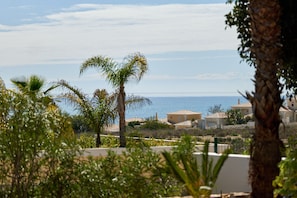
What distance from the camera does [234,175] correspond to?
16.6 metres

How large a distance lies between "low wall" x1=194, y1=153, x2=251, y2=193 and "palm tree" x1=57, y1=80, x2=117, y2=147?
12.7 m

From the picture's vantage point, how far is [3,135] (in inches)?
448

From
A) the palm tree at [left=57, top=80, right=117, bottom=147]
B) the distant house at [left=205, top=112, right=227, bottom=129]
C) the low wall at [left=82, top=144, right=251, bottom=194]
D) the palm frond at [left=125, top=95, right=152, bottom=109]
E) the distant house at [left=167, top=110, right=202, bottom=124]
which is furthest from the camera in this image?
the distant house at [left=167, top=110, right=202, bottom=124]

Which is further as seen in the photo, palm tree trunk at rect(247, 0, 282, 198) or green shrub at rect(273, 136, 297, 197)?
palm tree trunk at rect(247, 0, 282, 198)

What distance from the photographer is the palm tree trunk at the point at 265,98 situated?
11.2m

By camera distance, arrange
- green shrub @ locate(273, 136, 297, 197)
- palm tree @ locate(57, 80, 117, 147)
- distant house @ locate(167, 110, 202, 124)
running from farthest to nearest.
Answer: distant house @ locate(167, 110, 202, 124) < palm tree @ locate(57, 80, 117, 147) < green shrub @ locate(273, 136, 297, 197)

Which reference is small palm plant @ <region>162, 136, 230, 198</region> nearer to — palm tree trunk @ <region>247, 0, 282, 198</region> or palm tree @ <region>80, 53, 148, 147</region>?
palm tree trunk @ <region>247, 0, 282, 198</region>

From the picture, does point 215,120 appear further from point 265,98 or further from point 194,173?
point 194,173

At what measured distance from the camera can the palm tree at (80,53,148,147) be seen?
2797 centimetres

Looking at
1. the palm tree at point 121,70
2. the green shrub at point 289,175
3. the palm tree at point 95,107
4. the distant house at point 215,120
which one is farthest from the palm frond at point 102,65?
the distant house at point 215,120

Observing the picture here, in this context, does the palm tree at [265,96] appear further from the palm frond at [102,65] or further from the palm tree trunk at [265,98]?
the palm frond at [102,65]

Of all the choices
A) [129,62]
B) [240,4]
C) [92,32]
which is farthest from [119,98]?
[240,4]

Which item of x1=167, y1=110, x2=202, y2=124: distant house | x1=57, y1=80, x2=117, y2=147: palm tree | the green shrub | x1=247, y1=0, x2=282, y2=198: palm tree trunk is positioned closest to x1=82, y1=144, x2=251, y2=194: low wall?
x1=247, y1=0, x2=282, y2=198: palm tree trunk

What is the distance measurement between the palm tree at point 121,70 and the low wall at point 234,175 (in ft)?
36.9
